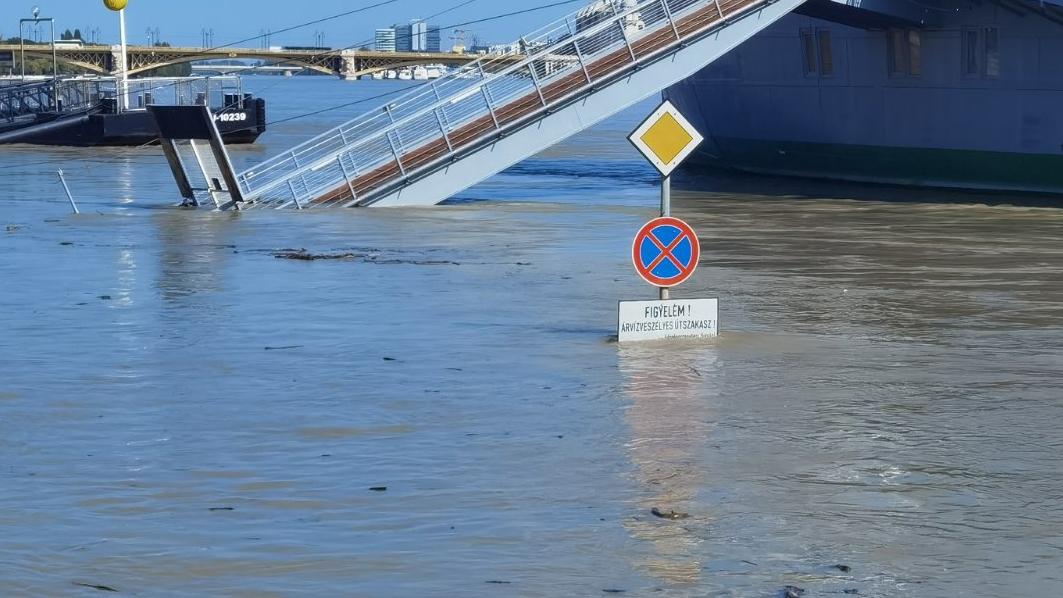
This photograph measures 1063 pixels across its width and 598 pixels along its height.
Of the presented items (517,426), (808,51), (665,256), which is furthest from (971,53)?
(517,426)

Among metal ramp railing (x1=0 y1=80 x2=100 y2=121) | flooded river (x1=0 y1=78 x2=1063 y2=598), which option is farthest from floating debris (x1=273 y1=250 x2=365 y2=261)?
metal ramp railing (x1=0 y1=80 x2=100 y2=121)

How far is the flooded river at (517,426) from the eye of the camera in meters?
7.66

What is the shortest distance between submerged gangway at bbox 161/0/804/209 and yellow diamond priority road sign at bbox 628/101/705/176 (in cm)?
1356

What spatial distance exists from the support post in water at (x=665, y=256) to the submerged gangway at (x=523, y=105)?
13.6 metres

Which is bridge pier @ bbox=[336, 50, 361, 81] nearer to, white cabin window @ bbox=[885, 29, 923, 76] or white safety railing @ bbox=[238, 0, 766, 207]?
white cabin window @ bbox=[885, 29, 923, 76]

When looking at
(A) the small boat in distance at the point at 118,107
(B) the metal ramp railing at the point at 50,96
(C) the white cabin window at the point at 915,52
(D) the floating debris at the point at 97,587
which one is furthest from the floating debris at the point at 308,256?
(B) the metal ramp railing at the point at 50,96

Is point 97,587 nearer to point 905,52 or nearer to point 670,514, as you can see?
point 670,514

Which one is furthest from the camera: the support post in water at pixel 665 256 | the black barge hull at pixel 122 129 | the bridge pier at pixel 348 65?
the bridge pier at pixel 348 65

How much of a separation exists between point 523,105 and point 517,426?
60.1 feet

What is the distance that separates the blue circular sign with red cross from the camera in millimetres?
14156

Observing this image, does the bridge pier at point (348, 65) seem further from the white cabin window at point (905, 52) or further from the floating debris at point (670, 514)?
the floating debris at point (670, 514)

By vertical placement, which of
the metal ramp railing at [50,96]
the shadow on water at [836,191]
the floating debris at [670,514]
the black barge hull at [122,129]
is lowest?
the floating debris at [670,514]

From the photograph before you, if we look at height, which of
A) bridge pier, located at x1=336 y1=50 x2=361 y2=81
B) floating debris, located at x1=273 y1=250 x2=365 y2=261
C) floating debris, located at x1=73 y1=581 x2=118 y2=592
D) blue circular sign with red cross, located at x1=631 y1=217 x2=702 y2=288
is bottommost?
floating debris, located at x1=73 y1=581 x2=118 y2=592

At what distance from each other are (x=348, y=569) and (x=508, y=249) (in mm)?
15165
